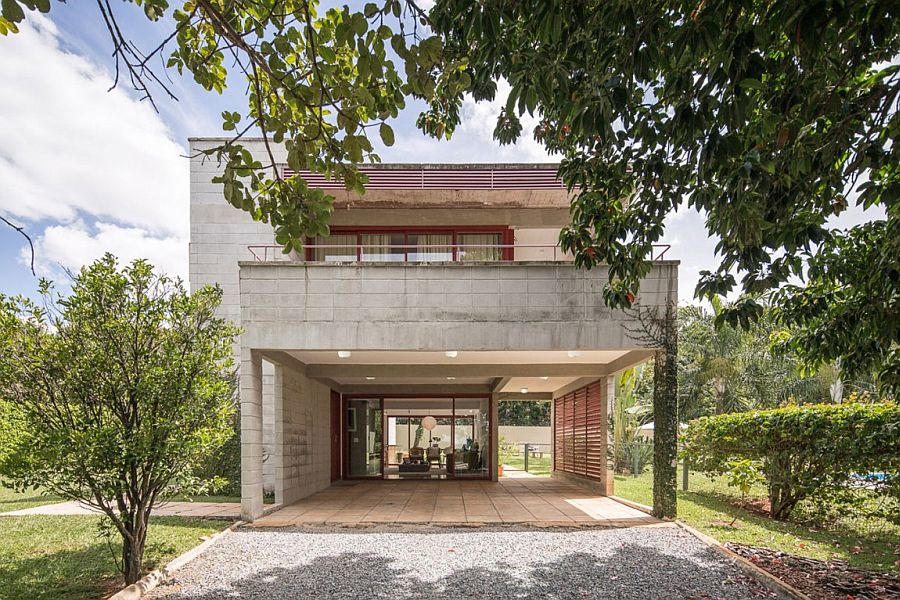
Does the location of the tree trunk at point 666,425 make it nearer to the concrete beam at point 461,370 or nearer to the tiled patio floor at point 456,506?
the tiled patio floor at point 456,506

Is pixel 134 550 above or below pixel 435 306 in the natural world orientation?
below

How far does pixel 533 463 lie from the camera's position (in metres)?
25.4

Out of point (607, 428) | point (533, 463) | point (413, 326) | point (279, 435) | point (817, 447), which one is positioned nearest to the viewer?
point (817, 447)

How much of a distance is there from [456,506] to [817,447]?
20.0 ft

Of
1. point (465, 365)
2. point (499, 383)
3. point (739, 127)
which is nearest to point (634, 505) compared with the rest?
point (465, 365)

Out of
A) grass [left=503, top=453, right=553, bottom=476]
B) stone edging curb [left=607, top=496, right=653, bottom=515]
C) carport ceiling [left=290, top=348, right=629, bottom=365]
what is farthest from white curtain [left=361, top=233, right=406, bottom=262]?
grass [left=503, top=453, right=553, bottom=476]

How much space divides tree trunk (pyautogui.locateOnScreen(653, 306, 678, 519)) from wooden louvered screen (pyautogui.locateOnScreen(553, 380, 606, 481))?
361 cm

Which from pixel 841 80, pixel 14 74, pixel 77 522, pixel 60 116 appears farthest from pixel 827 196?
pixel 77 522

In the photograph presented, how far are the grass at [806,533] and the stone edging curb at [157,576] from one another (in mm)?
6765

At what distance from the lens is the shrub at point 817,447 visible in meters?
7.61

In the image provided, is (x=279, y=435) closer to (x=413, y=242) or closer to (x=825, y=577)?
(x=413, y=242)

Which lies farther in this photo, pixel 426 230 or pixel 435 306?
pixel 426 230

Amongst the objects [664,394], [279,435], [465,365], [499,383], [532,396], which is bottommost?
[532,396]

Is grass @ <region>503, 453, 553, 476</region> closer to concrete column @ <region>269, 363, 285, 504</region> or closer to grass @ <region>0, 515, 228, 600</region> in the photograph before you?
concrete column @ <region>269, 363, 285, 504</region>
